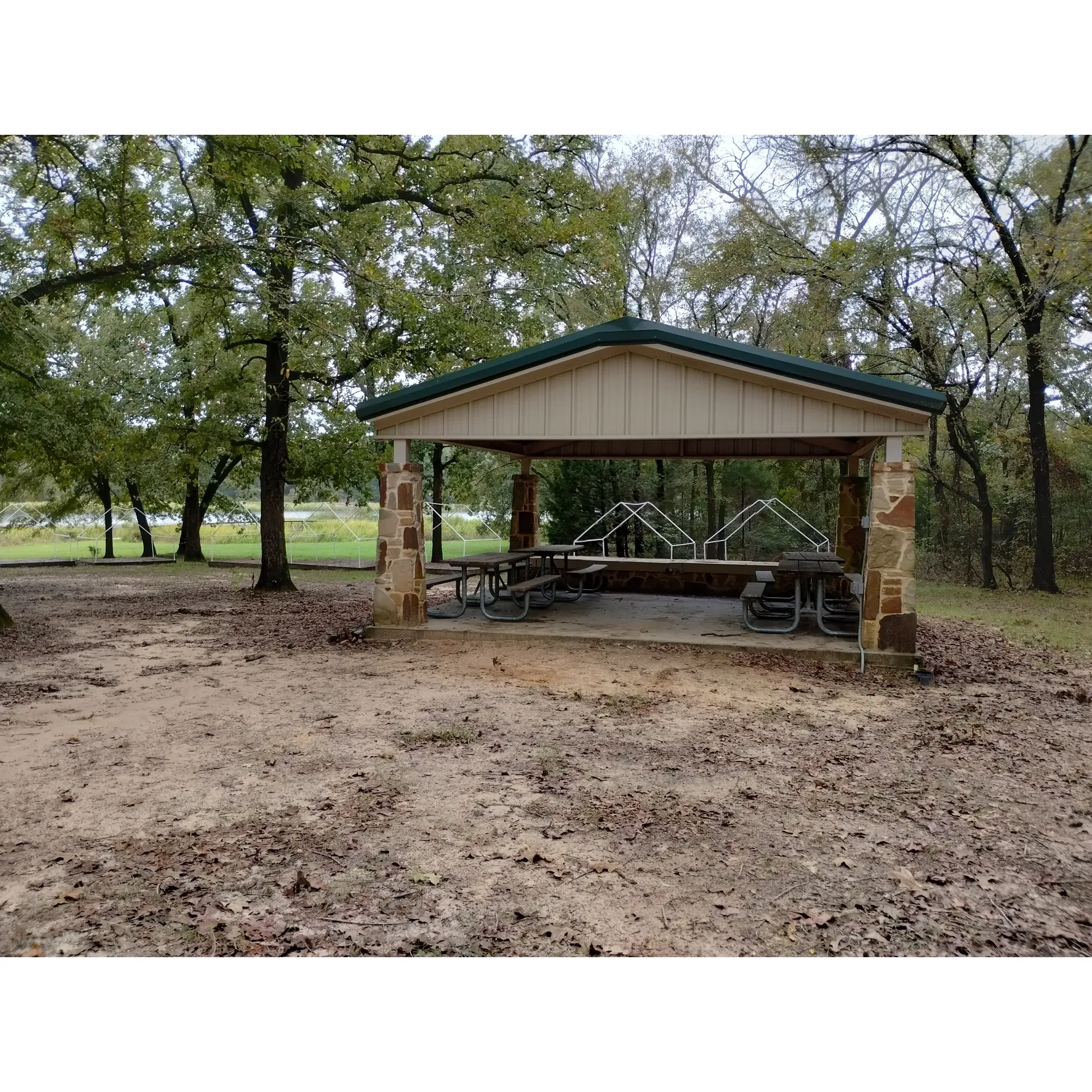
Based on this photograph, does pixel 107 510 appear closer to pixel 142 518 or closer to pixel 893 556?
pixel 142 518

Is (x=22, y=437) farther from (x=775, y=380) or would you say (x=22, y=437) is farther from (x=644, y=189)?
(x=644, y=189)

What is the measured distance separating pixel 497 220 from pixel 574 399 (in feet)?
16.1

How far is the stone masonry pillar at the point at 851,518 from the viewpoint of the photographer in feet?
36.9

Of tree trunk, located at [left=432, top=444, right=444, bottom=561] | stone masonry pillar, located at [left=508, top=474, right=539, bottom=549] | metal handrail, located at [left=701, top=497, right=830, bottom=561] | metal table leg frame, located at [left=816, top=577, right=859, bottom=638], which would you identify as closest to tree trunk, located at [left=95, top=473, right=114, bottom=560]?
tree trunk, located at [left=432, top=444, right=444, bottom=561]

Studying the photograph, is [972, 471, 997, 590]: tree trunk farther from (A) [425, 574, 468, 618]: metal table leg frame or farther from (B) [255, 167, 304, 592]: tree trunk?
(B) [255, 167, 304, 592]: tree trunk

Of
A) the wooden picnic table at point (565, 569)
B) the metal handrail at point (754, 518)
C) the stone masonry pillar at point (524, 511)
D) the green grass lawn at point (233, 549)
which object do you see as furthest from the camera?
the green grass lawn at point (233, 549)

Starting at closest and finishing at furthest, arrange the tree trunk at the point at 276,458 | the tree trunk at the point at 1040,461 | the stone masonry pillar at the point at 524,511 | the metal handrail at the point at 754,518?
the stone masonry pillar at the point at 524,511, the tree trunk at the point at 276,458, the tree trunk at the point at 1040,461, the metal handrail at the point at 754,518

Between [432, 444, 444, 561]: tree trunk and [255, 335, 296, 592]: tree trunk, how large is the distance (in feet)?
12.7

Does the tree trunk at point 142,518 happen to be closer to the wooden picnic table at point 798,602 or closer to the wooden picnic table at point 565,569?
the wooden picnic table at point 565,569

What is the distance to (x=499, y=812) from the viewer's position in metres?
4.04

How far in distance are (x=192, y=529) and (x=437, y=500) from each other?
282 inches

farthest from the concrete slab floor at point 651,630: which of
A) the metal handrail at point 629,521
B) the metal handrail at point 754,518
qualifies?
the metal handrail at point 754,518

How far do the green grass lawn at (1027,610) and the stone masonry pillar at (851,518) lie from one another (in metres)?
1.39

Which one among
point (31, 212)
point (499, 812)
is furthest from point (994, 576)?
point (31, 212)
